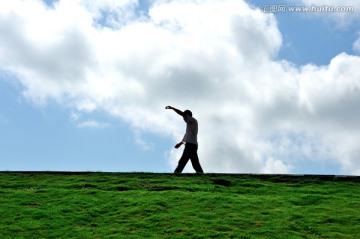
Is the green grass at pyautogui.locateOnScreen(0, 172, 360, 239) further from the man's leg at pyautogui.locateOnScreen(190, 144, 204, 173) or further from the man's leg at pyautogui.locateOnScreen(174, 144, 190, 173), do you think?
the man's leg at pyautogui.locateOnScreen(190, 144, 204, 173)

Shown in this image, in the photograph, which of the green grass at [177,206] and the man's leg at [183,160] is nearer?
the green grass at [177,206]

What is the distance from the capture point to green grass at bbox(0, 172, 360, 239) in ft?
50.3

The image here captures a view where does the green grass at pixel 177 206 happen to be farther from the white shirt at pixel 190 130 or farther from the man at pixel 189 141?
the white shirt at pixel 190 130

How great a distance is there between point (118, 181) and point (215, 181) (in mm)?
3385

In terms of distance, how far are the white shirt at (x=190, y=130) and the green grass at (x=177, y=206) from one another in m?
1.66

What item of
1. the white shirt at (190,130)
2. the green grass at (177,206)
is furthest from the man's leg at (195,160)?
the green grass at (177,206)

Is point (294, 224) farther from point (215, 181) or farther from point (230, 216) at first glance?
point (215, 181)

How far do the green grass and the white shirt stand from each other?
1.66 m

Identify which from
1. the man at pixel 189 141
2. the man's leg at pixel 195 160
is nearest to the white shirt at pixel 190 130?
the man at pixel 189 141

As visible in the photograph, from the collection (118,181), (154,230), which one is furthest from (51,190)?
(154,230)

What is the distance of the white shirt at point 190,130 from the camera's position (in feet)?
76.1

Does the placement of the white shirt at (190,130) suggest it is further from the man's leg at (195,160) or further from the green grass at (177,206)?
the green grass at (177,206)

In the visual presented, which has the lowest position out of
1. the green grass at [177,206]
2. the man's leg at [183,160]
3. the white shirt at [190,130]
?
the green grass at [177,206]

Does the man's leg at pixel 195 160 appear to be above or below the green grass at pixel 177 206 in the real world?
above
